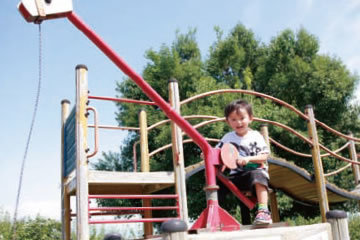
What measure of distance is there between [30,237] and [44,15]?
10200 mm

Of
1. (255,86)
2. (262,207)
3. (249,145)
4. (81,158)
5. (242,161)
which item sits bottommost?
(262,207)

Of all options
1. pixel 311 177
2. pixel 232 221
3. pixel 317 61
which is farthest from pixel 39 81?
pixel 317 61

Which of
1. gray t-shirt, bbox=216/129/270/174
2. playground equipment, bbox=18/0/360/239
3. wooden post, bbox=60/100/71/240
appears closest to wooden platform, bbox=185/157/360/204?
playground equipment, bbox=18/0/360/239

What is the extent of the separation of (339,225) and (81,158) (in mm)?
2332

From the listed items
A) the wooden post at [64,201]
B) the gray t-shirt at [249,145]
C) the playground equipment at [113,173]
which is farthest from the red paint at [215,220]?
the wooden post at [64,201]

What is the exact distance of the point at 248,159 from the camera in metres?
2.42

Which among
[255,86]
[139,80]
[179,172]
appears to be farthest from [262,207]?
[255,86]

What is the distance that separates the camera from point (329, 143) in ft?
47.9

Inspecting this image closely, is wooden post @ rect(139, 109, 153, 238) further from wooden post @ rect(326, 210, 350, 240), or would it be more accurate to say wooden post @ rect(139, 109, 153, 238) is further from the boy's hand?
wooden post @ rect(326, 210, 350, 240)

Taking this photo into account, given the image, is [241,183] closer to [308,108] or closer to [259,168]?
[259,168]

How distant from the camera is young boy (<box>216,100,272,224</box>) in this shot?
7.91ft

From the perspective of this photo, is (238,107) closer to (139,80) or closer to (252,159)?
(252,159)

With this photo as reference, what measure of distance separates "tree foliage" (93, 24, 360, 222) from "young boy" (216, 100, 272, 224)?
981 cm

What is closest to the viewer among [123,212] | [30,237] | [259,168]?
[259,168]
